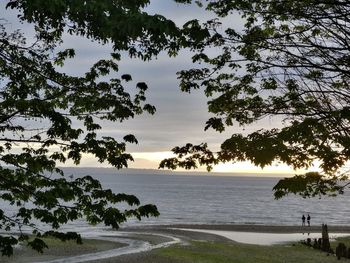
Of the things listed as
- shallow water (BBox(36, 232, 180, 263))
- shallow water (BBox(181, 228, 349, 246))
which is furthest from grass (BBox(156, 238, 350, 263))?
shallow water (BBox(181, 228, 349, 246))

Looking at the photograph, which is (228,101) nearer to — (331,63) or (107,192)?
(331,63)

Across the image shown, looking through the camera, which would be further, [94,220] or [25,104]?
[94,220]

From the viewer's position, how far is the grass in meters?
33.8

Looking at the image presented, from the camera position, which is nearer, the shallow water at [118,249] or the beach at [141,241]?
the beach at [141,241]

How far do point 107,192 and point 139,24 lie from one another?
4234 millimetres

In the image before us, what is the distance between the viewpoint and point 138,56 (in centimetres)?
671

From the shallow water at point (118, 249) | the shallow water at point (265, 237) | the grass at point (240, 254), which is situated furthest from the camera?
the shallow water at point (265, 237)

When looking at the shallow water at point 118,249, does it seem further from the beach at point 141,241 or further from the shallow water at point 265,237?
the shallow water at point 265,237

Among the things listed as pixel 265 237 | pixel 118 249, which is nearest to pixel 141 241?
pixel 118 249

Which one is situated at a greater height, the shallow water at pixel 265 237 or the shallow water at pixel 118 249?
the shallow water at pixel 118 249

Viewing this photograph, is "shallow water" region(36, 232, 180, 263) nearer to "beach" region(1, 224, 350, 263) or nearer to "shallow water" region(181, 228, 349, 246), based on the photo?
"beach" region(1, 224, 350, 263)

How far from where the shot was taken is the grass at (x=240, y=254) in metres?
33.8

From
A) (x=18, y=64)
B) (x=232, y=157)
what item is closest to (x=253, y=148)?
(x=232, y=157)

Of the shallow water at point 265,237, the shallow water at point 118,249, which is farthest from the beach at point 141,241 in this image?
the shallow water at point 265,237
